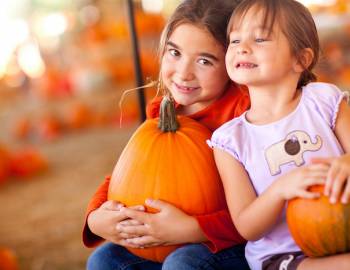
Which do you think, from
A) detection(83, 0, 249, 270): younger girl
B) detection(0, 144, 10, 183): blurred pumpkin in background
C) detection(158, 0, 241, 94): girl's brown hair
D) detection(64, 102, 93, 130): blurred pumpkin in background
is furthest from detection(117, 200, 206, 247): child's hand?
detection(64, 102, 93, 130): blurred pumpkin in background

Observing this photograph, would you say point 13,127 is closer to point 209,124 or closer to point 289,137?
point 209,124

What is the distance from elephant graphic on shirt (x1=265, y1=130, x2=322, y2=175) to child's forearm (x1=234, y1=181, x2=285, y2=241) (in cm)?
9

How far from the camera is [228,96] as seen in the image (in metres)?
1.56

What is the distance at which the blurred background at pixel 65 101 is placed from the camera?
9.77 feet

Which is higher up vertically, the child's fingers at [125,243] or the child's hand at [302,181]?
the child's hand at [302,181]

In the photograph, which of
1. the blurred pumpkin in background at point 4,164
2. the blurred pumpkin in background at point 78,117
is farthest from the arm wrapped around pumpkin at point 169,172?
the blurred pumpkin in background at point 78,117

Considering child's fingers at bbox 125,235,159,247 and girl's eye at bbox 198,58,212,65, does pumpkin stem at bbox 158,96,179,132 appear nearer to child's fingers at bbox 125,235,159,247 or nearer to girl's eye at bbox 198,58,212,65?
girl's eye at bbox 198,58,212,65

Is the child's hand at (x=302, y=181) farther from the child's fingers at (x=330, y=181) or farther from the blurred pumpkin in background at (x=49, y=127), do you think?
the blurred pumpkin in background at (x=49, y=127)

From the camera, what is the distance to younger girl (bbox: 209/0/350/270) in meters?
1.26

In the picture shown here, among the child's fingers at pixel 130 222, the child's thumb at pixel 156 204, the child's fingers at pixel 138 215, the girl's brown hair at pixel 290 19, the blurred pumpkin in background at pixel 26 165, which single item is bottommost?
the blurred pumpkin in background at pixel 26 165

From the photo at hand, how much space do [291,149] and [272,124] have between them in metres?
0.08

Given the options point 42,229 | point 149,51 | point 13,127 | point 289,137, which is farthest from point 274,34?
point 149,51

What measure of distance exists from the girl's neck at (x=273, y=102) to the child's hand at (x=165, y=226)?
0.28 metres

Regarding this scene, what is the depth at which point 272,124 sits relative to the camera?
1.31 m
